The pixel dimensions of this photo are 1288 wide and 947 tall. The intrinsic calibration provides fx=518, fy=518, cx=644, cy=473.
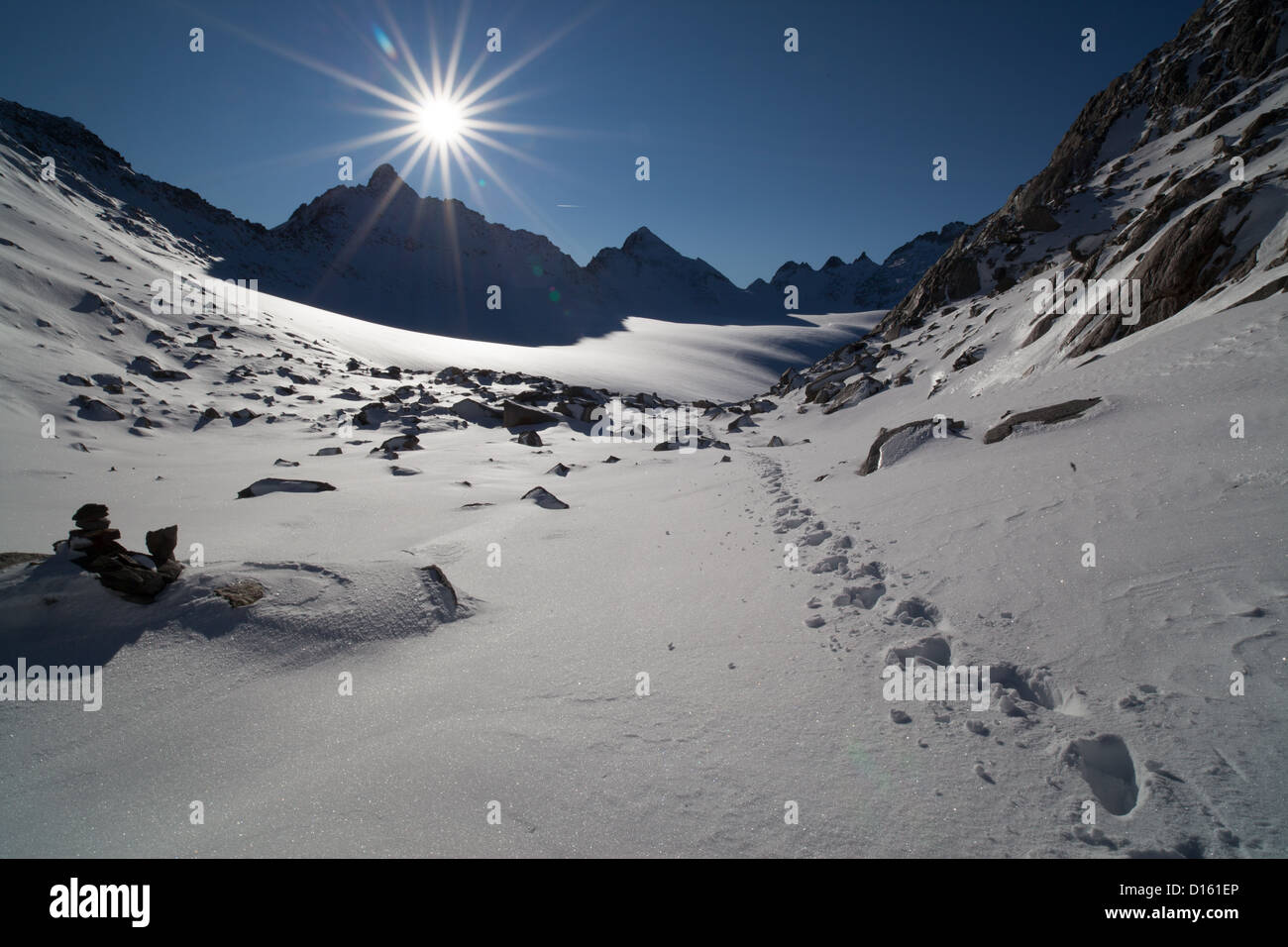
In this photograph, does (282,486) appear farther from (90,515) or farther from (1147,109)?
(1147,109)

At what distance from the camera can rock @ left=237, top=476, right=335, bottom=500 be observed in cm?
1015

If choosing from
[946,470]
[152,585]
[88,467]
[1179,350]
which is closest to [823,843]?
[152,585]

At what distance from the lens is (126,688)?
11.9ft

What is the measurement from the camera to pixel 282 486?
1030cm

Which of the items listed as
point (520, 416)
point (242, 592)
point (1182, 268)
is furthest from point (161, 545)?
point (520, 416)

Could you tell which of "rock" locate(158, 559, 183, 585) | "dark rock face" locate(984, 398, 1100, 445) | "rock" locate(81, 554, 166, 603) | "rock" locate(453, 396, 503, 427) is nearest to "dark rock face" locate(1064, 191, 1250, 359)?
"dark rock face" locate(984, 398, 1100, 445)

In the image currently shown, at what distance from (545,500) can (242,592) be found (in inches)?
238

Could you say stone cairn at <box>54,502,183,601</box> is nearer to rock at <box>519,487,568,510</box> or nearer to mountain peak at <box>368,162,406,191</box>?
rock at <box>519,487,568,510</box>

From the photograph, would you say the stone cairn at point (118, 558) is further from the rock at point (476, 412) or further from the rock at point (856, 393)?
the rock at point (856, 393)

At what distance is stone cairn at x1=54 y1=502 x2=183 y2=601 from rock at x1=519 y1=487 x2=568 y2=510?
589 centimetres

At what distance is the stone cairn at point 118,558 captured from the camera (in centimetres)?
425

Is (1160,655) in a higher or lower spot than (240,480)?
lower
